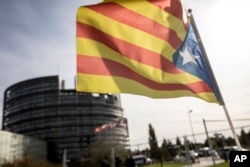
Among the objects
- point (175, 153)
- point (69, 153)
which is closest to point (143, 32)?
point (175, 153)

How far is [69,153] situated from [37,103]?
20.3 meters

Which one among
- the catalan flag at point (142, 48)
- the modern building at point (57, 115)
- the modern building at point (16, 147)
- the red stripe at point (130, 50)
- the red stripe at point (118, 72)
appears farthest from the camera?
the modern building at point (57, 115)

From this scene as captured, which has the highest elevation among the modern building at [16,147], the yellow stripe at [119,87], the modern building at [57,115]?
the modern building at [57,115]

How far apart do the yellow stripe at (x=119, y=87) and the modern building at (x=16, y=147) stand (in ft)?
152

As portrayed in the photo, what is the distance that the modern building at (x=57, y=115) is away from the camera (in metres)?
94.2

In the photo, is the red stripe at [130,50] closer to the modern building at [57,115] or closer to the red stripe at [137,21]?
the red stripe at [137,21]

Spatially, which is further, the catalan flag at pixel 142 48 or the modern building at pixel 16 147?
the modern building at pixel 16 147

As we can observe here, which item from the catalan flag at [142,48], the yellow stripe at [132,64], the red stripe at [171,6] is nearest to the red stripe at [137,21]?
the catalan flag at [142,48]

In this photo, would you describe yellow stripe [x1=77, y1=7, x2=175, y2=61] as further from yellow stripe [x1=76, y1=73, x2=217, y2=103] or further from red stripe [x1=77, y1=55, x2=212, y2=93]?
yellow stripe [x1=76, y1=73, x2=217, y2=103]

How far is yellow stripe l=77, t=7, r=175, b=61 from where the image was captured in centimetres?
489

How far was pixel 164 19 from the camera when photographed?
16.3 feet

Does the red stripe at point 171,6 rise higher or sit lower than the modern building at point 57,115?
lower

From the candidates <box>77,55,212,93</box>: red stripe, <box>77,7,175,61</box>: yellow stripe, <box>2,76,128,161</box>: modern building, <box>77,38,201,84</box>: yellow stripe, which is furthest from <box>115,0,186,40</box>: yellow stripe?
<box>2,76,128,161</box>: modern building

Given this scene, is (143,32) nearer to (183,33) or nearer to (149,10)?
(149,10)
